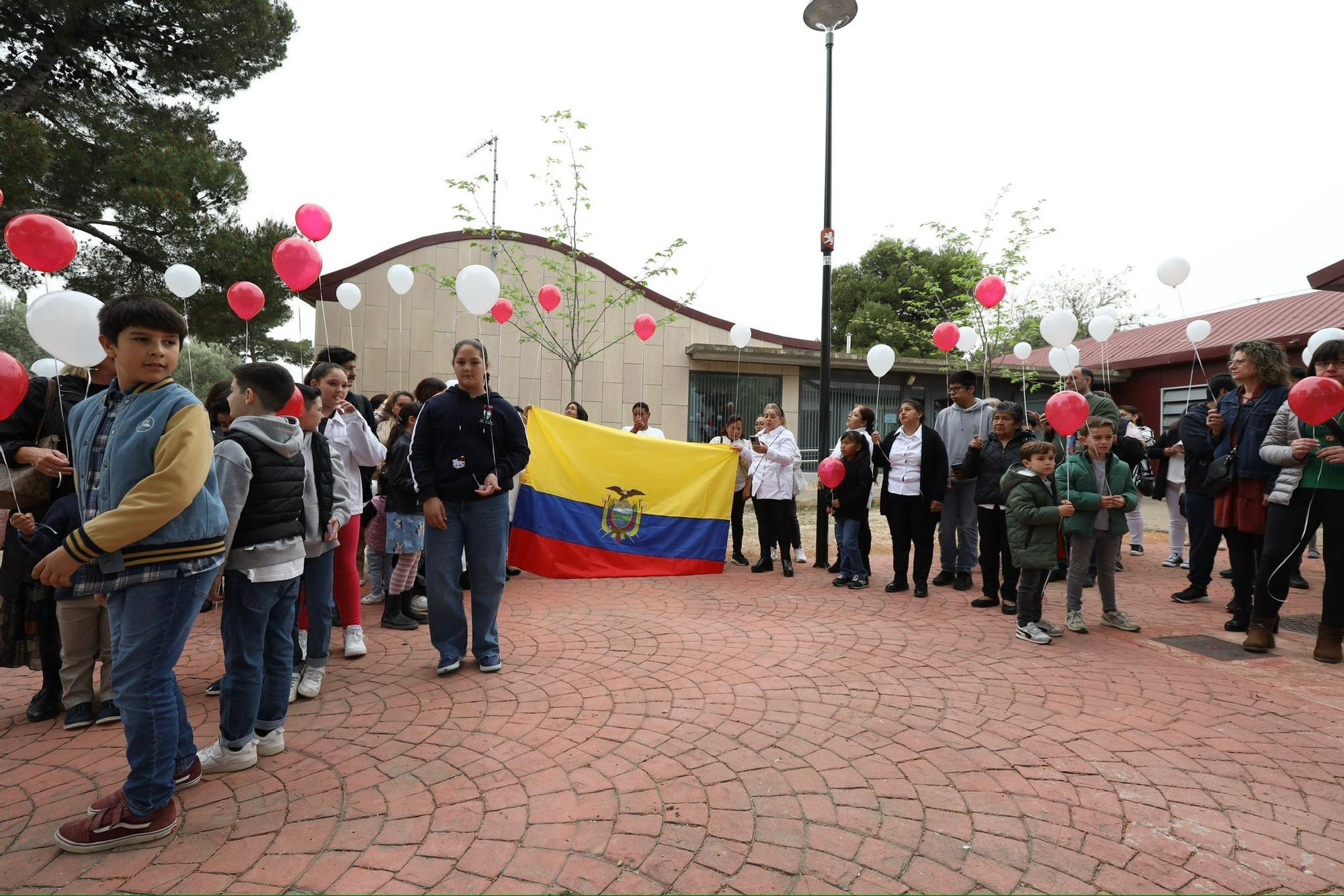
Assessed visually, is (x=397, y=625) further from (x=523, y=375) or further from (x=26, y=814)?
(x=523, y=375)

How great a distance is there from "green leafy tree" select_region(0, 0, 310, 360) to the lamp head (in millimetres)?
8536

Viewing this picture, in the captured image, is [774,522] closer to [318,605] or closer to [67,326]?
[318,605]

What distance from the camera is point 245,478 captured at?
9.18 feet

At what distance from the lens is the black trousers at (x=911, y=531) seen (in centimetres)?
634

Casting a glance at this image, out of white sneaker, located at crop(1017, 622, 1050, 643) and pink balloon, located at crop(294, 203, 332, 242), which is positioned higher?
Result: pink balloon, located at crop(294, 203, 332, 242)

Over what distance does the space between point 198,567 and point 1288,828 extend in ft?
13.5

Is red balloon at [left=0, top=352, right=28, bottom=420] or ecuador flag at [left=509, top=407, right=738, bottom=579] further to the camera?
ecuador flag at [left=509, top=407, right=738, bottom=579]

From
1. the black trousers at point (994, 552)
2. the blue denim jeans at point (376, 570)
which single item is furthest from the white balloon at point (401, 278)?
the black trousers at point (994, 552)

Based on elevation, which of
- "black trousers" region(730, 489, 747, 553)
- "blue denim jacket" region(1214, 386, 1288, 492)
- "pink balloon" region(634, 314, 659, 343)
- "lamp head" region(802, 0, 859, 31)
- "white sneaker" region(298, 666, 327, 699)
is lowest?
"white sneaker" region(298, 666, 327, 699)

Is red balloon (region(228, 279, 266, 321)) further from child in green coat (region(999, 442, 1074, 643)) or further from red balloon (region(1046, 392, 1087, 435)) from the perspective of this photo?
red balloon (region(1046, 392, 1087, 435))

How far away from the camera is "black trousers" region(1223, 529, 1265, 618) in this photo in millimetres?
5195

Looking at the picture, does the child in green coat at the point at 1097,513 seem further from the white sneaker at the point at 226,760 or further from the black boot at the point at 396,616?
the white sneaker at the point at 226,760

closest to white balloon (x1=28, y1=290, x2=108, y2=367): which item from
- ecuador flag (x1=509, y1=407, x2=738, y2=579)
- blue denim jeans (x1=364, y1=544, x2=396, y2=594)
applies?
blue denim jeans (x1=364, y1=544, x2=396, y2=594)

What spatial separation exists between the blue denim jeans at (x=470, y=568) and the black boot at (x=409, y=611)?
→ 134 cm
